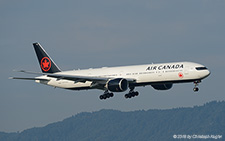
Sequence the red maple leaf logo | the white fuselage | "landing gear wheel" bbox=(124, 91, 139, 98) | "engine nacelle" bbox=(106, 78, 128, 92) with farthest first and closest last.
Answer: the red maple leaf logo, "landing gear wheel" bbox=(124, 91, 139, 98), "engine nacelle" bbox=(106, 78, 128, 92), the white fuselage

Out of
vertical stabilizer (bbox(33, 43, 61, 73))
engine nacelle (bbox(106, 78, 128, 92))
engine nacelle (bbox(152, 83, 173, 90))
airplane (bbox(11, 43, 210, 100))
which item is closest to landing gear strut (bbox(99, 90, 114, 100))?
airplane (bbox(11, 43, 210, 100))

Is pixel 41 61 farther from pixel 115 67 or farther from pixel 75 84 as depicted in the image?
pixel 115 67

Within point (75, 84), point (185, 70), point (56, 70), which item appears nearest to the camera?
point (185, 70)

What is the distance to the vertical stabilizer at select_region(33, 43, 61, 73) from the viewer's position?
10335 cm

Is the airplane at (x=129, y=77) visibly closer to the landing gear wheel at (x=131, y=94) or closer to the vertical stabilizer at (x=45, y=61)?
the landing gear wheel at (x=131, y=94)

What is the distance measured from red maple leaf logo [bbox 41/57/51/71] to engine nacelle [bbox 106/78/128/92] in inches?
818

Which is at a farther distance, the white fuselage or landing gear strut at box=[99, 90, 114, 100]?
landing gear strut at box=[99, 90, 114, 100]

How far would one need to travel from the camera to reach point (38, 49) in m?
106

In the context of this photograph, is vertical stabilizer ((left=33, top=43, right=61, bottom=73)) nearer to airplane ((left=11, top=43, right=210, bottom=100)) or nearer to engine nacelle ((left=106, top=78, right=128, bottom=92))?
airplane ((left=11, top=43, right=210, bottom=100))

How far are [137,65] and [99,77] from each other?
776 centimetres

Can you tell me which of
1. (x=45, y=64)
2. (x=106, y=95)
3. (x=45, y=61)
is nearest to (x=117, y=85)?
(x=106, y=95)

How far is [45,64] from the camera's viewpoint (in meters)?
104

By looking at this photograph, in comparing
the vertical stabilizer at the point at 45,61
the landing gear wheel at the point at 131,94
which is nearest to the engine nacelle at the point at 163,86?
the landing gear wheel at the point at 131,94

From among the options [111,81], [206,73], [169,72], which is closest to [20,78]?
[111,81]
